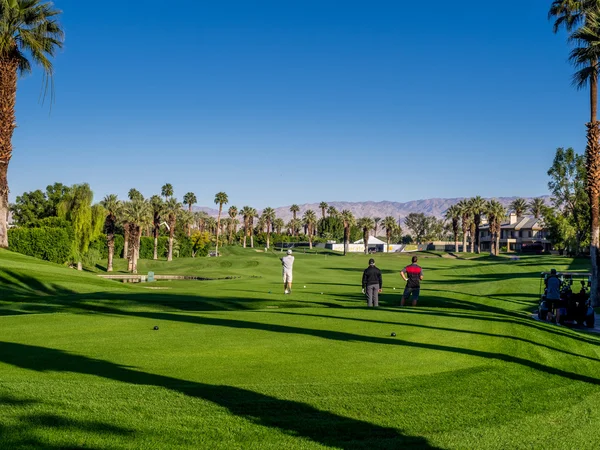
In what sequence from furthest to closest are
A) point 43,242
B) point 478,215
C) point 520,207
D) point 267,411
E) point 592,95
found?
1. point 520,207
2. point 478,215
3. point 43,242
4. point 592,95
5. point 267,411

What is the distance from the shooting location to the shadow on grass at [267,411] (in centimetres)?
632

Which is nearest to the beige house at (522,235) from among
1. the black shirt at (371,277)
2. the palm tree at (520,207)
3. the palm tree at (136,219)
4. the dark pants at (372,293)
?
the palm tree at (520,207)

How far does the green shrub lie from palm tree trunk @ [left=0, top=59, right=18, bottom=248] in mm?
21870

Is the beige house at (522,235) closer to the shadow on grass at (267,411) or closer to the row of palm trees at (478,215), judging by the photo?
the row of palm trees at (478,215)

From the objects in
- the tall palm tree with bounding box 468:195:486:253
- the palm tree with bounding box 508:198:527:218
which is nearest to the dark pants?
the tall palm tree with bounding box 468:195:486:253

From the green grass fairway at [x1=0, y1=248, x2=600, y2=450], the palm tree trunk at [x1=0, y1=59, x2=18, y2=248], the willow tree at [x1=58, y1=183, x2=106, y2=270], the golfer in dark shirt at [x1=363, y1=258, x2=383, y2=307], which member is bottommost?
the green grass fairway at [x1=0, y1=248, x2=600, y2=450]

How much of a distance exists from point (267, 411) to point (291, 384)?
1.16 metres

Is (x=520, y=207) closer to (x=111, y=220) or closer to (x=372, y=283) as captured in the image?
(x=111, y=220)

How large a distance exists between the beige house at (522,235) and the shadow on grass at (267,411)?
456 feet

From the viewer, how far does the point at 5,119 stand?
4019cm

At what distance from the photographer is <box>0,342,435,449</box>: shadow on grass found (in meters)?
6.32

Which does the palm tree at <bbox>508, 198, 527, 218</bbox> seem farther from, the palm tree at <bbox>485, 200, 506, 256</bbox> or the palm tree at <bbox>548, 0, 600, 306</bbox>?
the palm tree at <bbox>548, 0, 600, 306</bbox>

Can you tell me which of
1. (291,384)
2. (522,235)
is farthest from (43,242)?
(522,235)

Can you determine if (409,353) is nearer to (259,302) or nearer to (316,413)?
(316,413)
